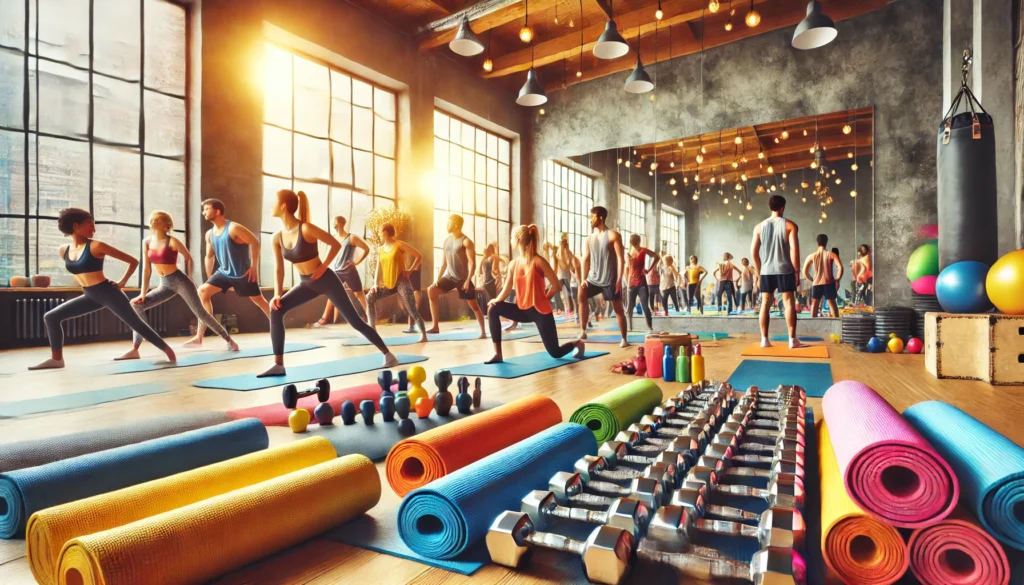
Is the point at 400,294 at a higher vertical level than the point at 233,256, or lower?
lower

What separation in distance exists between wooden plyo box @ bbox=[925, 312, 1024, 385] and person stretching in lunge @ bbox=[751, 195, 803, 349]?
162 cm

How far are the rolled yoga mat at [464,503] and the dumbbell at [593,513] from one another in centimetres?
7

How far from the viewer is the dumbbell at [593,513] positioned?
126 cm

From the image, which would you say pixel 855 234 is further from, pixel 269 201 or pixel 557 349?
pixel 269 201

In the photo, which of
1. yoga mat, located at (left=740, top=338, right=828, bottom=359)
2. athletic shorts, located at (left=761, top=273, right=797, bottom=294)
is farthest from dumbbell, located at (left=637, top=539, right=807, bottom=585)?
athletic shorts, located at (left=761, top=273, right=797, bottom=294)

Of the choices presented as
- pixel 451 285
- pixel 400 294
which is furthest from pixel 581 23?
→ pixel 400 294

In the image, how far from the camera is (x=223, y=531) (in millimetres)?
1212

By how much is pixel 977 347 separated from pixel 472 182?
35.8 feet

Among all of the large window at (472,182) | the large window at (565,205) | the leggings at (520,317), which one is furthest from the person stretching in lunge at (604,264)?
the large window at (565,205)

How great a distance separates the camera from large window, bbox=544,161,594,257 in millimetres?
13656

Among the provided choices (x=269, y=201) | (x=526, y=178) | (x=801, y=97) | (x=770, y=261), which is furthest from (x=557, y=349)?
(x=526, y=178)

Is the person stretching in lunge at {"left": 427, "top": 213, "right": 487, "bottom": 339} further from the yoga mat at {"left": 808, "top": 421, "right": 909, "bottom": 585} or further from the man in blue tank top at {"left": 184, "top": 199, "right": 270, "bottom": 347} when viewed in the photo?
the yoga mat at {"left": 808, "top": 421, "right": 909, "bottom": 585}

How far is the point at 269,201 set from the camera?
375 inches

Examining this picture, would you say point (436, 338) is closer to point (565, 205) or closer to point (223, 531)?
point (223, 531)
